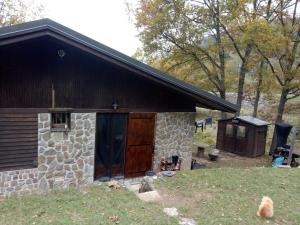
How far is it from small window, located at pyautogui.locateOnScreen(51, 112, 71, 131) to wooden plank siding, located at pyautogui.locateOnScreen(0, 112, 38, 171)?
1.49 feet

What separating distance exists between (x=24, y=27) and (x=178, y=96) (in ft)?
17.4

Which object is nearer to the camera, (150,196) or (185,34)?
(150,196)

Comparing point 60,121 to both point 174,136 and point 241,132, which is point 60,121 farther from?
point 241,132

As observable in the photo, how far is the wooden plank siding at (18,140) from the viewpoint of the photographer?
715 cm

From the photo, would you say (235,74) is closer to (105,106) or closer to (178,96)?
(178,96)

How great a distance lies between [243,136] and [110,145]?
353 inches

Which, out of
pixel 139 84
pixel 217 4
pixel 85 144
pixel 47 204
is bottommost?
pixel 47 204

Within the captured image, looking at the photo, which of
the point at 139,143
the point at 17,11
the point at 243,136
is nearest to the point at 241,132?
the point at 243,136

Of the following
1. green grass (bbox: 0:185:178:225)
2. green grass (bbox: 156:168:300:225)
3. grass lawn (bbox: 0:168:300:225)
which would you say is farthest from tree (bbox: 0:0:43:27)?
green grass (bbox: 156:168:300:225)

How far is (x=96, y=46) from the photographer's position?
7137 mm

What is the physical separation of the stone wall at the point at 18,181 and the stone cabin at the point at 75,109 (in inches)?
0.9

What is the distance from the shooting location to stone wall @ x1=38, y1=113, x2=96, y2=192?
7637mm

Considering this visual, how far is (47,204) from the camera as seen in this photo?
602cm

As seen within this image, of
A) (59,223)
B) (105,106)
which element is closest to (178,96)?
(105,106)
